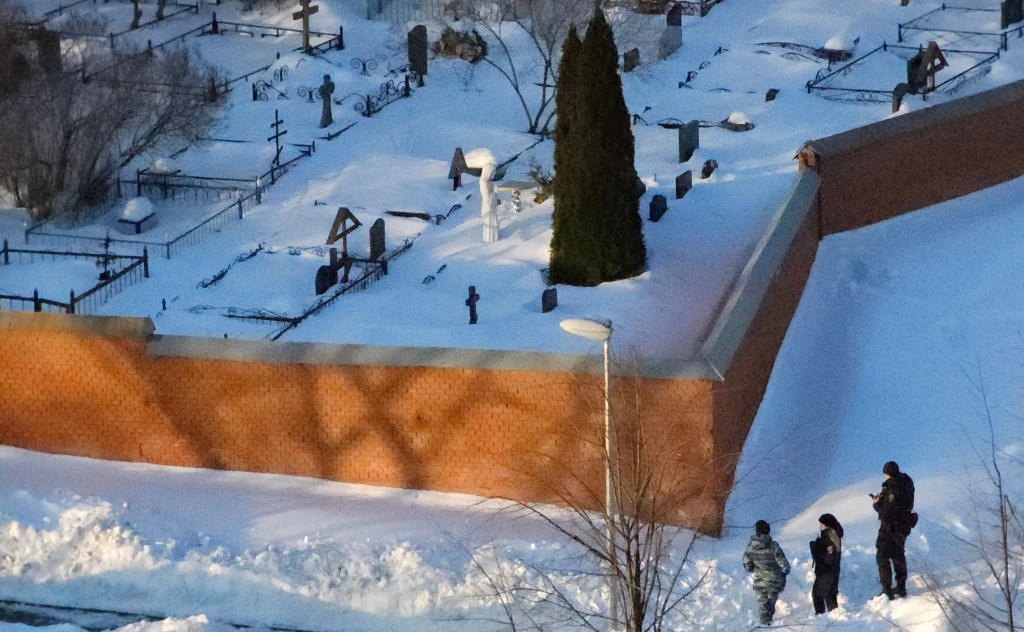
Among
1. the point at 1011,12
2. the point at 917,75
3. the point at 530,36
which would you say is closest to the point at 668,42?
the point at 530,36

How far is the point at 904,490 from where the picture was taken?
749 inches

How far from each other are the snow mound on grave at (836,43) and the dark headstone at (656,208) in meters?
9.93

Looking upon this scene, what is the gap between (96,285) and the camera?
29859 mm

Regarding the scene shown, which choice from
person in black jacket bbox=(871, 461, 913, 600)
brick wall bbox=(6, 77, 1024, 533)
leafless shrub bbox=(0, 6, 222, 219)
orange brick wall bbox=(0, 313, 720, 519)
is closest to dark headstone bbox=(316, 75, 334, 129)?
leafless shrub bbox=(0, 6, 222, 219)

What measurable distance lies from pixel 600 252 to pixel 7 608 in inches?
423

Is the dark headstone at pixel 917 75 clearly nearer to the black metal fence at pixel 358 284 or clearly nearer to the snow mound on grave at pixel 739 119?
the snow mound on grave at pixel 739 119

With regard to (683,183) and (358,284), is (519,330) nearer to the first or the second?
(358,284)

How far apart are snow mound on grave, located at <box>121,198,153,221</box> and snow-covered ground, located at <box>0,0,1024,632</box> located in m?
0.35

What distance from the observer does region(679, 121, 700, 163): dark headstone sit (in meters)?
33.7

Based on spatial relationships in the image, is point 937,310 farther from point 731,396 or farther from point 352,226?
point 352,226

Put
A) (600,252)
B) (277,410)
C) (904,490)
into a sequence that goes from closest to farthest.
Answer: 1. (904,490)
2. (277,410)
3. (600,252)

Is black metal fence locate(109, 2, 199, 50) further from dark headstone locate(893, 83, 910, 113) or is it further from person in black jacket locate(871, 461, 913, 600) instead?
person in black jacket locate(871, 461, 913, 600)

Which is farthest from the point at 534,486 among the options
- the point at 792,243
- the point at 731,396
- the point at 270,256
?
the point at 270,256

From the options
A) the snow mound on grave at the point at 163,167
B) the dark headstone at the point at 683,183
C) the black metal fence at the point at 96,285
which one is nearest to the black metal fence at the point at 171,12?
the snow mound on grave at the point at 163,167
